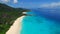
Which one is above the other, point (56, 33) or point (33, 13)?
point (33, 13)

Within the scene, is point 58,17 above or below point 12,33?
above

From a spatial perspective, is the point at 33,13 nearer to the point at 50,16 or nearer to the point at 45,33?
the point at 50,16

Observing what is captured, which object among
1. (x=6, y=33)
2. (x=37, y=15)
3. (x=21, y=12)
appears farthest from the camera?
(x=37, y=15)

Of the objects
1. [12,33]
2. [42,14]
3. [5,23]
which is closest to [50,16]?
[42,14]

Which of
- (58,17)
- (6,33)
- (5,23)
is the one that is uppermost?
(58,17)

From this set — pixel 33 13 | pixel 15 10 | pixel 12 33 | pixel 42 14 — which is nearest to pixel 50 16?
pixel 42 14

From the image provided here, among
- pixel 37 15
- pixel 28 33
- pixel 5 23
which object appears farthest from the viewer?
pixel 37 15

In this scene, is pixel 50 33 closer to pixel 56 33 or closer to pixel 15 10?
pixel 56 33

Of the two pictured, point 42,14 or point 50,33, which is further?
point 42,14

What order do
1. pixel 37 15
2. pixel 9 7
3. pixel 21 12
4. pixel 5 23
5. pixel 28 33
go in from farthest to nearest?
pixel 37 15
pixel 21 12
pixel 9 7
pixel 5 23
pixel 28 33
